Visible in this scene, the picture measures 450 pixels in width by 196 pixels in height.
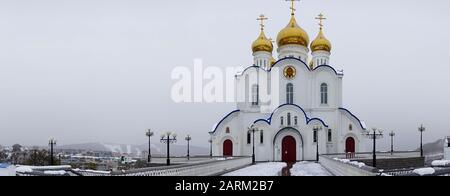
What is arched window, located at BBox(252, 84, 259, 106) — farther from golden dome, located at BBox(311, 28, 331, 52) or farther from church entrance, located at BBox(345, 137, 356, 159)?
church entrance, located at BBox(345, 137, 356, 159)

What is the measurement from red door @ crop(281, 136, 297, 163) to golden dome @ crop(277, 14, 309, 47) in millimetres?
8428

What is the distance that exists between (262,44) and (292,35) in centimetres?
250

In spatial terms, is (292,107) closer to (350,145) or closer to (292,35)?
(350,145)

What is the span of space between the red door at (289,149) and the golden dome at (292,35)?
8.43m

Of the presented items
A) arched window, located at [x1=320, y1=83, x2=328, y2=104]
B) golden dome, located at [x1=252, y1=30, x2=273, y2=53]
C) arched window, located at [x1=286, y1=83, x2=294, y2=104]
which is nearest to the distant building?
arched window, located at [x1=320, y1=83, x2=328, y2=104]

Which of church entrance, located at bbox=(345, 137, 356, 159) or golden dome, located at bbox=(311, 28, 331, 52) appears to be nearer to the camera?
church entrance, located at bbox=(345, 137, 356, 159)

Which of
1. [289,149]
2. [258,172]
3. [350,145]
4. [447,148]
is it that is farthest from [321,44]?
[258,172]

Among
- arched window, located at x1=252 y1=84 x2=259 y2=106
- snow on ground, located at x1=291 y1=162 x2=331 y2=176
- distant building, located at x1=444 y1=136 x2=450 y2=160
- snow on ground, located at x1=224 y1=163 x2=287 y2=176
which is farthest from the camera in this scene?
arched window, located at x1=252 y1=84 x2=259 y2=106

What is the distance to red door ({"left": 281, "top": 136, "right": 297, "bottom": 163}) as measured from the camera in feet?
102

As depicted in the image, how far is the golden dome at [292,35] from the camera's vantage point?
117 feet

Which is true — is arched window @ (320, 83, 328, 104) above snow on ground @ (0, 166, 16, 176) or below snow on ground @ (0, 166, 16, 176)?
above
